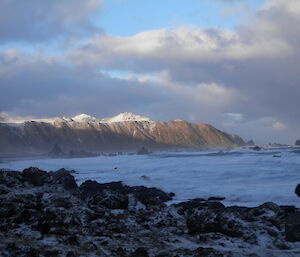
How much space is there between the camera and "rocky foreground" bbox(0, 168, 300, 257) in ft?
34.1

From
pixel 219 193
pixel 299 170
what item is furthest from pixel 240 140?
pixel 219 193

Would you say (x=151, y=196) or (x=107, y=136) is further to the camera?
(x=107, y=136)

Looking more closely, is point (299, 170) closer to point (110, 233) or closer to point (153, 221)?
point (153, 221)

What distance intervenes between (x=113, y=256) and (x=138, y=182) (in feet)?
81.9

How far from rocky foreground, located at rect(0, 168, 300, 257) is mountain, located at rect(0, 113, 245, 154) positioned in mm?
128109

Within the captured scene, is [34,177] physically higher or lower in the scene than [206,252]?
higher

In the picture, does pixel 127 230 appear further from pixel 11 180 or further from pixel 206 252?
pixel 11 180

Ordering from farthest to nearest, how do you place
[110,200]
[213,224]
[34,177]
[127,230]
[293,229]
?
[34,177]
[110,200]
[127,230]
[213,224]
[293,229]

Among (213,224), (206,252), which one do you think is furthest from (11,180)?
(206,252)

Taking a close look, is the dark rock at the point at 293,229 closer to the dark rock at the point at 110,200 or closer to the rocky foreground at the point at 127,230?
the rocky foreground at the point at 127,230

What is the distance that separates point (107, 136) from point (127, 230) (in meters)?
156

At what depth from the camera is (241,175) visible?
1401 inches

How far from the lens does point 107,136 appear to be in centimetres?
16762

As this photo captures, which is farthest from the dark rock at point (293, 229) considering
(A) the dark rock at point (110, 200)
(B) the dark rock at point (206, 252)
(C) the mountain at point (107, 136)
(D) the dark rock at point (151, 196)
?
(C) the mountain at point (107, 136)
